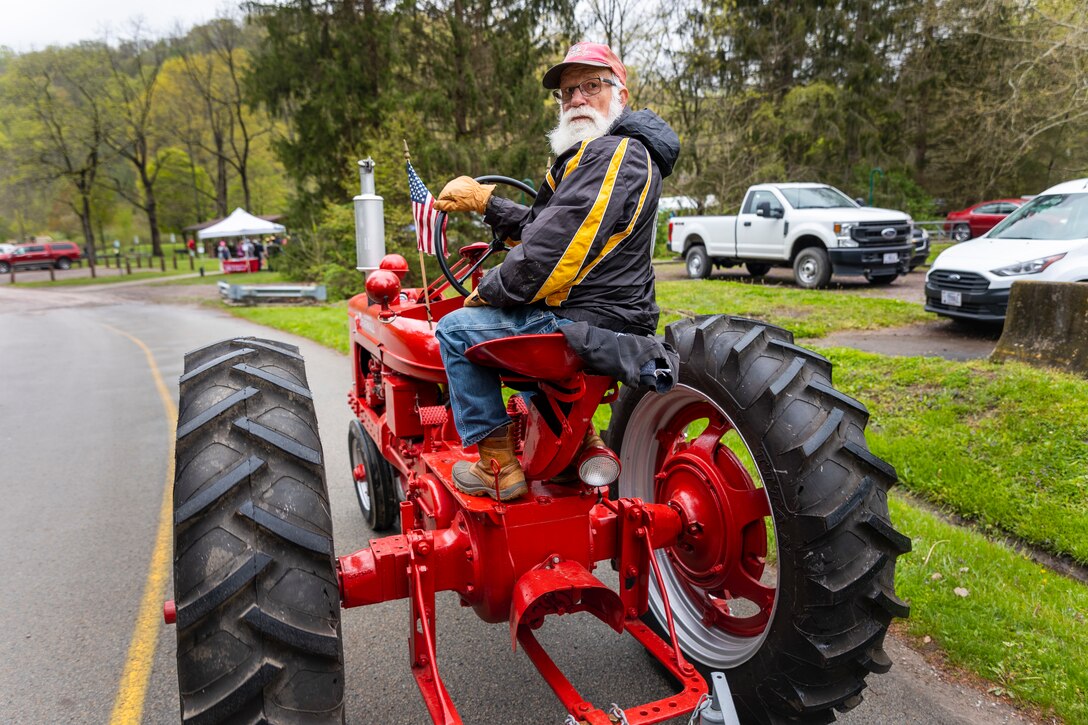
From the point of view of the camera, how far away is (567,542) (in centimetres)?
262

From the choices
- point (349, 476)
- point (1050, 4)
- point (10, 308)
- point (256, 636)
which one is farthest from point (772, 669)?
point (10, 308)

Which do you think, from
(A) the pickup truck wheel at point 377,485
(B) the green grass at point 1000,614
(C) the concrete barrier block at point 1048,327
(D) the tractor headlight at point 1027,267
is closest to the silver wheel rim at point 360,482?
(A) the pickup truck wheel at point 377,485

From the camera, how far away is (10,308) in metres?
24.0

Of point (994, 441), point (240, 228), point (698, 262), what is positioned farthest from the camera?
point (240, 228)

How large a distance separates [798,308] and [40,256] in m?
49.7

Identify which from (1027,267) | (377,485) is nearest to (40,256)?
(377,485)

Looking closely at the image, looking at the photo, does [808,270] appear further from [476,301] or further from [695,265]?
[476,301]

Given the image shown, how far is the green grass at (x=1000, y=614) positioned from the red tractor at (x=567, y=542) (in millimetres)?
986

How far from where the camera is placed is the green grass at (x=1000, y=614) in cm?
288

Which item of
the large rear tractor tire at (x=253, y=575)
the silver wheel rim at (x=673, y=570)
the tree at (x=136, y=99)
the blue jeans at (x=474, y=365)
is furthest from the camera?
the tree at (x=136, y=99)

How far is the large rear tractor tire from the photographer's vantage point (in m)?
1.92

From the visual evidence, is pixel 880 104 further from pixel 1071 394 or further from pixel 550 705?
pixel 550 705

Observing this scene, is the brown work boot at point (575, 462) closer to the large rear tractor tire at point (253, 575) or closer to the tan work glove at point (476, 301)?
the tan work glove at point (476, 301)

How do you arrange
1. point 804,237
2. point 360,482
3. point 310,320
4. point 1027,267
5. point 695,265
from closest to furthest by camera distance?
point 360,482
point 1027,267
point 804,237
point 310,320
point 695,265
